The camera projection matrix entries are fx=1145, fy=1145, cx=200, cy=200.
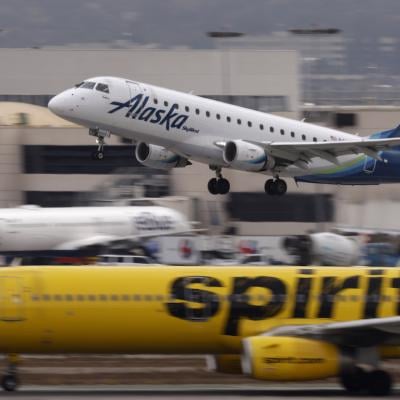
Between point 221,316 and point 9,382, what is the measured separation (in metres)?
5.26

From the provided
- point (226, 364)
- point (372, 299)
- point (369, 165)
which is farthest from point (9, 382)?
point (369, 165)

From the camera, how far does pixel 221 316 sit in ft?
90.1

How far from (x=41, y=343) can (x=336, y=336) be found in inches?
274

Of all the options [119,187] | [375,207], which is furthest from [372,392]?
[119,187]

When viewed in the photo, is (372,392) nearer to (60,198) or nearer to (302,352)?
(302,352)

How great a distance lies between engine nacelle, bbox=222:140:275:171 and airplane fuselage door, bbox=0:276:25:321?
23.2 metres

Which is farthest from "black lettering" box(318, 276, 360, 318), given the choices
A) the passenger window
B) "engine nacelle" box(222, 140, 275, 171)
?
the passenger window

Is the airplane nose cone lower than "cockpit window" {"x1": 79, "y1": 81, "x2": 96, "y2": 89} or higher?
lower

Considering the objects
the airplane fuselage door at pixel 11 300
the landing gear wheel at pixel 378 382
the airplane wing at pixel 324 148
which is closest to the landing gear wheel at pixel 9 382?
the airplane fuselage door at pixel 11 300

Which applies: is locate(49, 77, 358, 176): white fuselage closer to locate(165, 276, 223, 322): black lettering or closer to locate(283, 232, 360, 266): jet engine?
locate(283, 232, 360, 266): jet engine

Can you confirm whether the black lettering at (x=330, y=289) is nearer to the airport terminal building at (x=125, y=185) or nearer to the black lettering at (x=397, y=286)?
the black lettering at (x=397, y=286)

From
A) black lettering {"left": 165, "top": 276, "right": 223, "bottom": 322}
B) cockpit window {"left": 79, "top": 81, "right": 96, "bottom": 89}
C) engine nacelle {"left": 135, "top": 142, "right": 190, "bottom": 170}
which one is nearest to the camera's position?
black lettering {"left": 165, "top": 276, "right": 223, "bottom": 322}

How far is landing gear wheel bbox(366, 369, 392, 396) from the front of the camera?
27125mm

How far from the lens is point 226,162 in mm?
49562
